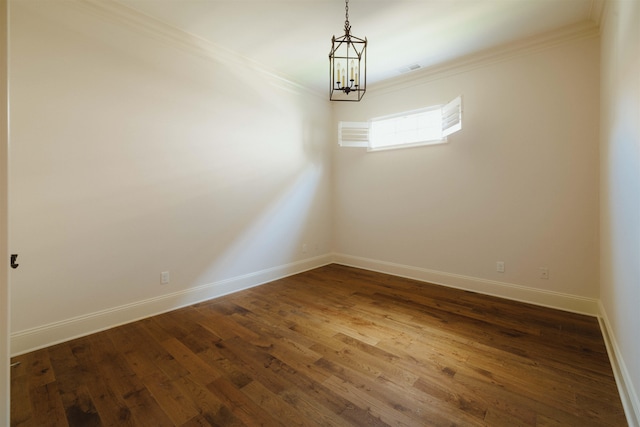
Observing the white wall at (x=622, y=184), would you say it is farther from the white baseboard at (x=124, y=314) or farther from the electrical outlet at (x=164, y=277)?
the electrical outlet at (x=164, y=277)

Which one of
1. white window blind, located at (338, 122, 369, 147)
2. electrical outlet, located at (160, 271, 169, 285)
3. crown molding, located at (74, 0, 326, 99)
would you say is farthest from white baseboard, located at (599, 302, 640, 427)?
crown molding, located at (74, 0, 326, 99)

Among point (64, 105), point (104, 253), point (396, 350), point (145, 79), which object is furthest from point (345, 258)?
point (64, 105)

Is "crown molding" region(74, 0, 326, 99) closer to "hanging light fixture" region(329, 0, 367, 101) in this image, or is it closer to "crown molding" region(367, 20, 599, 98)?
"hanging light fixture" region(329, 0, 367, 101)

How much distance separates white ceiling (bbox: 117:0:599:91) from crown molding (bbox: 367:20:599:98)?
0.08 m

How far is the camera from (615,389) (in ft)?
5.54

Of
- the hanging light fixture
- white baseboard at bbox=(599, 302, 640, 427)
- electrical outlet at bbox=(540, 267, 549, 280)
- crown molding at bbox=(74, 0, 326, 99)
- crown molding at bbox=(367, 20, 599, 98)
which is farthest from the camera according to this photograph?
electrical outlet at bbox=(540, 267, 549, 280)

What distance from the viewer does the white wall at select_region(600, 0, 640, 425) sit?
4.80ft

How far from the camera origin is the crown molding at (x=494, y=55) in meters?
2.72

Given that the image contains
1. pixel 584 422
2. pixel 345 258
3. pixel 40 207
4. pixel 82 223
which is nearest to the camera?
pixel 584 422

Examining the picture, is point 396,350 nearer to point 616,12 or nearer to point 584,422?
point 584,422

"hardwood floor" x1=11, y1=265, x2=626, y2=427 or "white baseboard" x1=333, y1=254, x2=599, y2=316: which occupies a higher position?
"white baseboard" x1=333, y1=254, x2=599, y2=316

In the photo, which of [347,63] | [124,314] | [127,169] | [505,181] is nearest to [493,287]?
[505,181]

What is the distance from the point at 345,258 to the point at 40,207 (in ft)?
12.4

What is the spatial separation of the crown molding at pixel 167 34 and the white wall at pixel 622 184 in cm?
336
